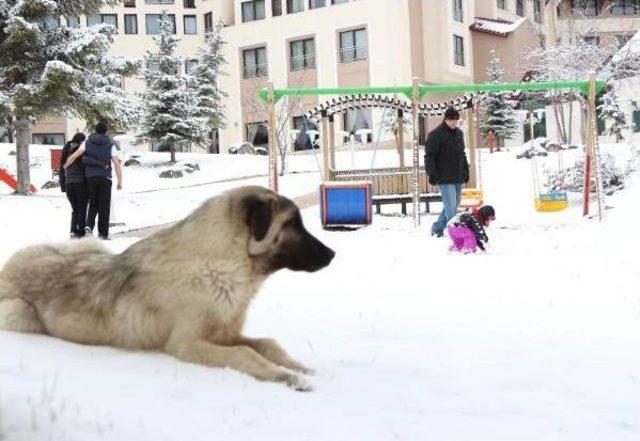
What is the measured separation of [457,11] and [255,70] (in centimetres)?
1309

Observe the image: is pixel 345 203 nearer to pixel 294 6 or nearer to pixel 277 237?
pixel 277 237

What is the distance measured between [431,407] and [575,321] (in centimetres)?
316

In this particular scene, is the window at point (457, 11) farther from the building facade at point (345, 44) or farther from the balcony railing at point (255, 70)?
the balcony railing at point (255, 70)

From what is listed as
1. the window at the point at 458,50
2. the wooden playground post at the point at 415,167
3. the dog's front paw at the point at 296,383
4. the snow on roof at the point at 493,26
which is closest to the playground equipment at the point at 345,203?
the wooden playground post at the point at 415,167

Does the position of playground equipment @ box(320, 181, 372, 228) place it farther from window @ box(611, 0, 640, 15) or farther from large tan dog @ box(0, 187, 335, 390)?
window @ box(611, 0, 640, 15)

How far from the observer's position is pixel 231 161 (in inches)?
1358

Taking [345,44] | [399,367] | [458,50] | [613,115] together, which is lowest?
[399,367]

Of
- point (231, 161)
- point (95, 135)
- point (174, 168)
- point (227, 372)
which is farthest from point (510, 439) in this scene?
point (231, 161)

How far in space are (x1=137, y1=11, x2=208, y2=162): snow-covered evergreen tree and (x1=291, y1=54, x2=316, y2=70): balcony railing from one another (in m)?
13.7

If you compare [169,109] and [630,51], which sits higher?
[630,51]

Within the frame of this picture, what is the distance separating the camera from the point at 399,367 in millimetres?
4410

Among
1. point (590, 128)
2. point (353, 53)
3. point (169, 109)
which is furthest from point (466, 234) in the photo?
point (353, 53)

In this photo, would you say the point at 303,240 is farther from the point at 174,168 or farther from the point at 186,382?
the point at 174,168

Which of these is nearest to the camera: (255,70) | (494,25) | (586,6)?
(255,70)
